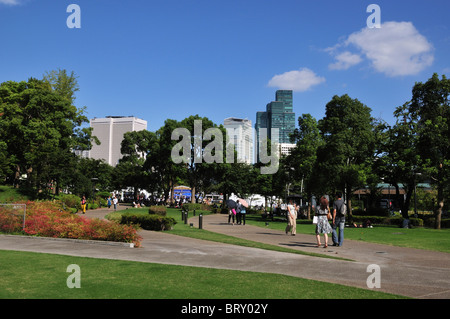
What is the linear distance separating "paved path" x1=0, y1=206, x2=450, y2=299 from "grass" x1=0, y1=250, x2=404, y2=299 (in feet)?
2.80

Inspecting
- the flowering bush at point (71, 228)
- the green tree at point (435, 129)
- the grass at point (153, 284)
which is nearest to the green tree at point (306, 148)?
the green tree at point (435, 129)

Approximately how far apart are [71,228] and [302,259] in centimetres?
937

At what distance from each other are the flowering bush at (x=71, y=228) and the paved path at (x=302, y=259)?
0.51 meters

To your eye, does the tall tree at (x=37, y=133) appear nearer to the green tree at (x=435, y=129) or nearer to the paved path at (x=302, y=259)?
the paved path at (x=302, y=259)

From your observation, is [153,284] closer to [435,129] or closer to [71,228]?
[71,228]

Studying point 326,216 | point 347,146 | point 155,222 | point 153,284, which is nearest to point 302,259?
point 326,216

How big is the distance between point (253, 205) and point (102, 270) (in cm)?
6195

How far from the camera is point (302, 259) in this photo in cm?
1107

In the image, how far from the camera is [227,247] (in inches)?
531

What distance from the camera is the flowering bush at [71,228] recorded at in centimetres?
1404

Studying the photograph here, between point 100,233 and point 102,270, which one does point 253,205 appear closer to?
point 100,233

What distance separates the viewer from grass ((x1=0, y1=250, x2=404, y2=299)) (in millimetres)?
6742

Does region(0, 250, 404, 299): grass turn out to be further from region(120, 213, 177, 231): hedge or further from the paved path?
region(120, 213, 177, 231): hedge

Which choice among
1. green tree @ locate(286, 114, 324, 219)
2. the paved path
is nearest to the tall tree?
green tree @ locate(286, 114, 324, 219)
